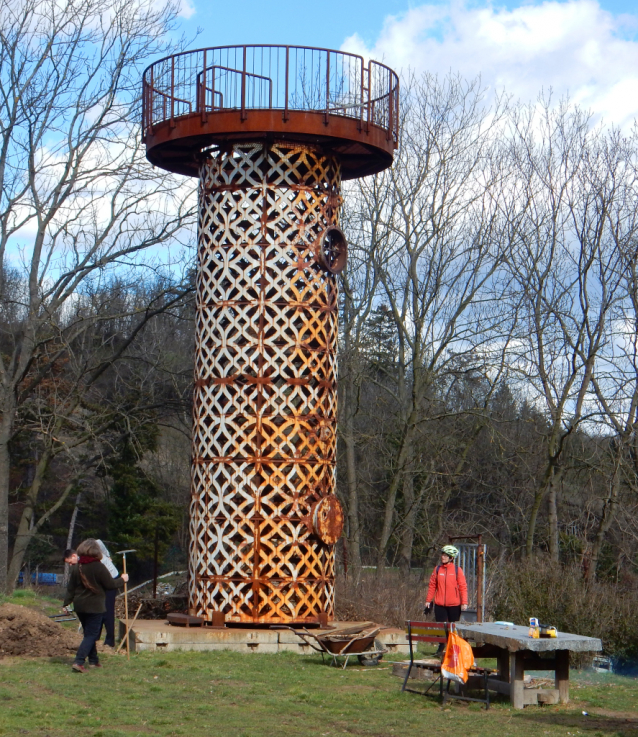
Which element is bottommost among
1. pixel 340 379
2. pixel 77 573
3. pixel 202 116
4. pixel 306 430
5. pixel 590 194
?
pixel 77 573

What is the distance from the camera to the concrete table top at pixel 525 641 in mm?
9992

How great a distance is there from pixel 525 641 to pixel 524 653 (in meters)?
0.72

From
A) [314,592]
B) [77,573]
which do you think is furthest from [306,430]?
[77,573]

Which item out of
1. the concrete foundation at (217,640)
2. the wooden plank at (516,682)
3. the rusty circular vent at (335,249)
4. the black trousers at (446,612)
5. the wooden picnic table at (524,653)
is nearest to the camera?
the wooden picnic table at (524,653)

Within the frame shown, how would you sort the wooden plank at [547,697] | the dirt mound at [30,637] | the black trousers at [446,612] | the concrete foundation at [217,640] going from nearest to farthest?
the wooden plank at [547,697] → the dirt mound at [30,637] → the black trousers at [446,612] → the concrete foundation at [217,640]

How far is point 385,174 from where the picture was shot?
2594 centimetres

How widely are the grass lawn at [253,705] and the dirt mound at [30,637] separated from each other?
1.26ft

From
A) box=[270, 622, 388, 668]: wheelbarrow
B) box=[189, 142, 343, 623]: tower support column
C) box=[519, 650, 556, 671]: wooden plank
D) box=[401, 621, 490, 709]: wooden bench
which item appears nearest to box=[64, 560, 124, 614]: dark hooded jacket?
box=[270, 622, 388, 668]: wheelbarrow

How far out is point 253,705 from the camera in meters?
9.97

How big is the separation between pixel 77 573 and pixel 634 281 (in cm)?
1706

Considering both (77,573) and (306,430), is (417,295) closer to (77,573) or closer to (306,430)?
(306,430)

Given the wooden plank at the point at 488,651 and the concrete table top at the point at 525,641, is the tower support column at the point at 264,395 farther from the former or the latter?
the concrete table top at the point at 525,641

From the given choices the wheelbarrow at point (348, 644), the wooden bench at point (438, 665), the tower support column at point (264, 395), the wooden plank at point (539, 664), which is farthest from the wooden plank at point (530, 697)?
the tower support column at point (264, 395)

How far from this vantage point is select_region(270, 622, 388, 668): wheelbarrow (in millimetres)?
12734
